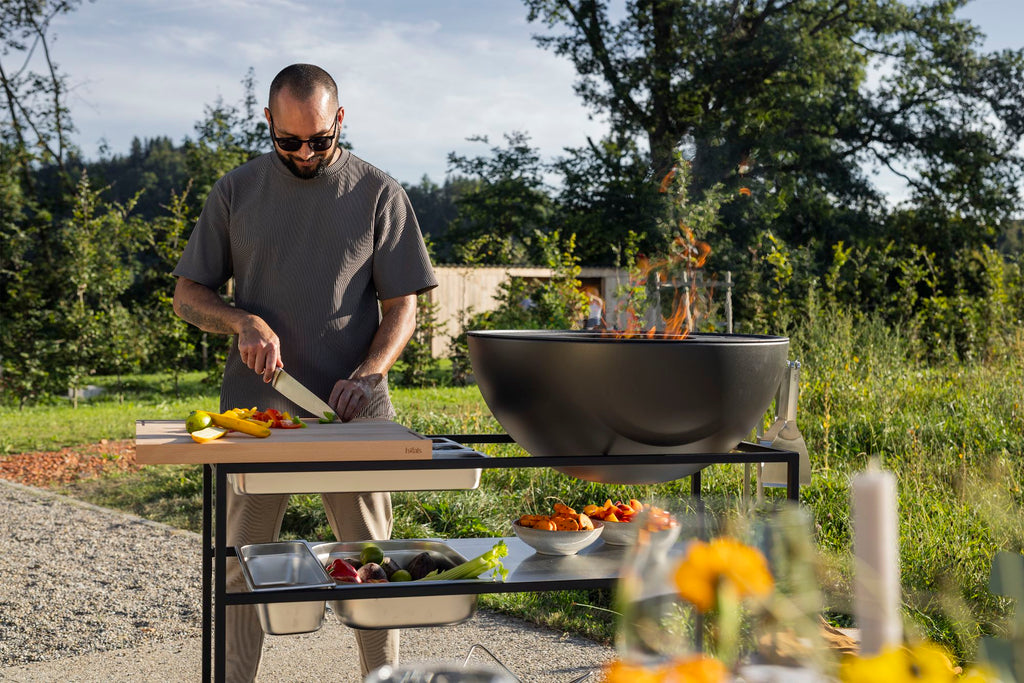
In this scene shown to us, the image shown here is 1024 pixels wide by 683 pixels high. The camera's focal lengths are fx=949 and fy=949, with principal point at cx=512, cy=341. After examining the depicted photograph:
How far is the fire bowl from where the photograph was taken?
5.25 feet

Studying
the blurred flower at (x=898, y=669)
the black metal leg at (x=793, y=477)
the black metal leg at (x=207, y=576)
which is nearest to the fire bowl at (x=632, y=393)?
the black metal leg at (x=793, y=477)

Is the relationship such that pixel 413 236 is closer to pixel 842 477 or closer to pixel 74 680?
pixel 74 680

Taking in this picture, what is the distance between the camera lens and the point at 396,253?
7.91ft

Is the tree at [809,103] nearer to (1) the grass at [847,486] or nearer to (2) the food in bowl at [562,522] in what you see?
(1) the grass at [847,486]

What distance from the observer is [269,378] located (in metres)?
1.97

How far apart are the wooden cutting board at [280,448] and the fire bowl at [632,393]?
0.79 feet

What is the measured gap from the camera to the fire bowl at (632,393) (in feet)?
5.25

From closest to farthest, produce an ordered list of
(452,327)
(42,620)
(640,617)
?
(640,617), (42,620), (452,327)

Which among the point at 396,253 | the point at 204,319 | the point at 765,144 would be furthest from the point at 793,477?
the point at 765,144

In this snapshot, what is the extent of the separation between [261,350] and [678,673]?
1.56 metres

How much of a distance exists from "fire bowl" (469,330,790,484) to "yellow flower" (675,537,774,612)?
1053 millimetres

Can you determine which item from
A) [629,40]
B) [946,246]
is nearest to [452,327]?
[629,40]

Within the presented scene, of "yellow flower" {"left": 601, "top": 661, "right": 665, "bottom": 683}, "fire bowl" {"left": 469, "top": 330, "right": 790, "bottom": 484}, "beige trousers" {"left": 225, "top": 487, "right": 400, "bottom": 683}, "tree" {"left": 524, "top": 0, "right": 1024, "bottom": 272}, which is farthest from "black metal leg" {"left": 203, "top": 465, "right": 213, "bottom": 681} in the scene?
"tree" {"left": 524, "top": 0, "right": 1024, "bottom": 272}

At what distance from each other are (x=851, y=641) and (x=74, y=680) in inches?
96.0
